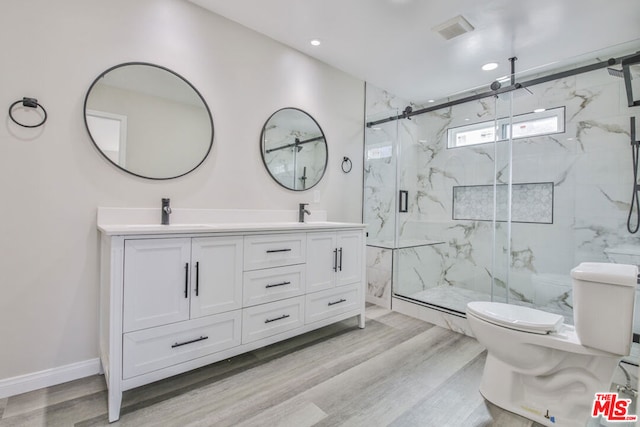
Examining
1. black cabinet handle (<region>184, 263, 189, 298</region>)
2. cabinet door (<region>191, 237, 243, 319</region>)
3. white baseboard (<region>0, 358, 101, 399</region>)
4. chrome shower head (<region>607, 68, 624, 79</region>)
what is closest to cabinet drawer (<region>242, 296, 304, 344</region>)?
cabinet door (<region>191, 237, 243, 319</region>)

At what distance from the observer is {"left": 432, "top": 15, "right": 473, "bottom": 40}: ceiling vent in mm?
2260

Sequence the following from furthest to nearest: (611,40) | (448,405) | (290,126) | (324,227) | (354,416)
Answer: (290,126) < (611,40) < (324,227) < (448,405) < (354,416)

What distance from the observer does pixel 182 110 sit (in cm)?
215

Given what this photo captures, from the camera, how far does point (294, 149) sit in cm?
281

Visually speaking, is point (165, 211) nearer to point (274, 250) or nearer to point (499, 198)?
point (274, 250)

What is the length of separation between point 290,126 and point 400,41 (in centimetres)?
119

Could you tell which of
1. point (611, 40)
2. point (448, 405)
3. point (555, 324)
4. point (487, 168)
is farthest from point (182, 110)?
point (611, 40)

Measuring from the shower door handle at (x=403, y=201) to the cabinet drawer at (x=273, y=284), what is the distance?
1935mm

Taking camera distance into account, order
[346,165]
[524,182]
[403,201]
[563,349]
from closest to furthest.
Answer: [563,349] < [524,182] < [346,165] < [403,201]

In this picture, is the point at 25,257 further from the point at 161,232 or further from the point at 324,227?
the point at 324,227

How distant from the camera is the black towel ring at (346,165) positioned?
327 cm

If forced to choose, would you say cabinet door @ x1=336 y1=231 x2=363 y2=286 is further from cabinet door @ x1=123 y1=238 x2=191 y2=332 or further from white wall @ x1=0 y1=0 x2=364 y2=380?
cabinet door @ x1=123 y1=238 x2=191 y2=332

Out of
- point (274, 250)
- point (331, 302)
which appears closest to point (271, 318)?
point (274, 250)

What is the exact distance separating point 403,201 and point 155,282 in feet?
9.75
